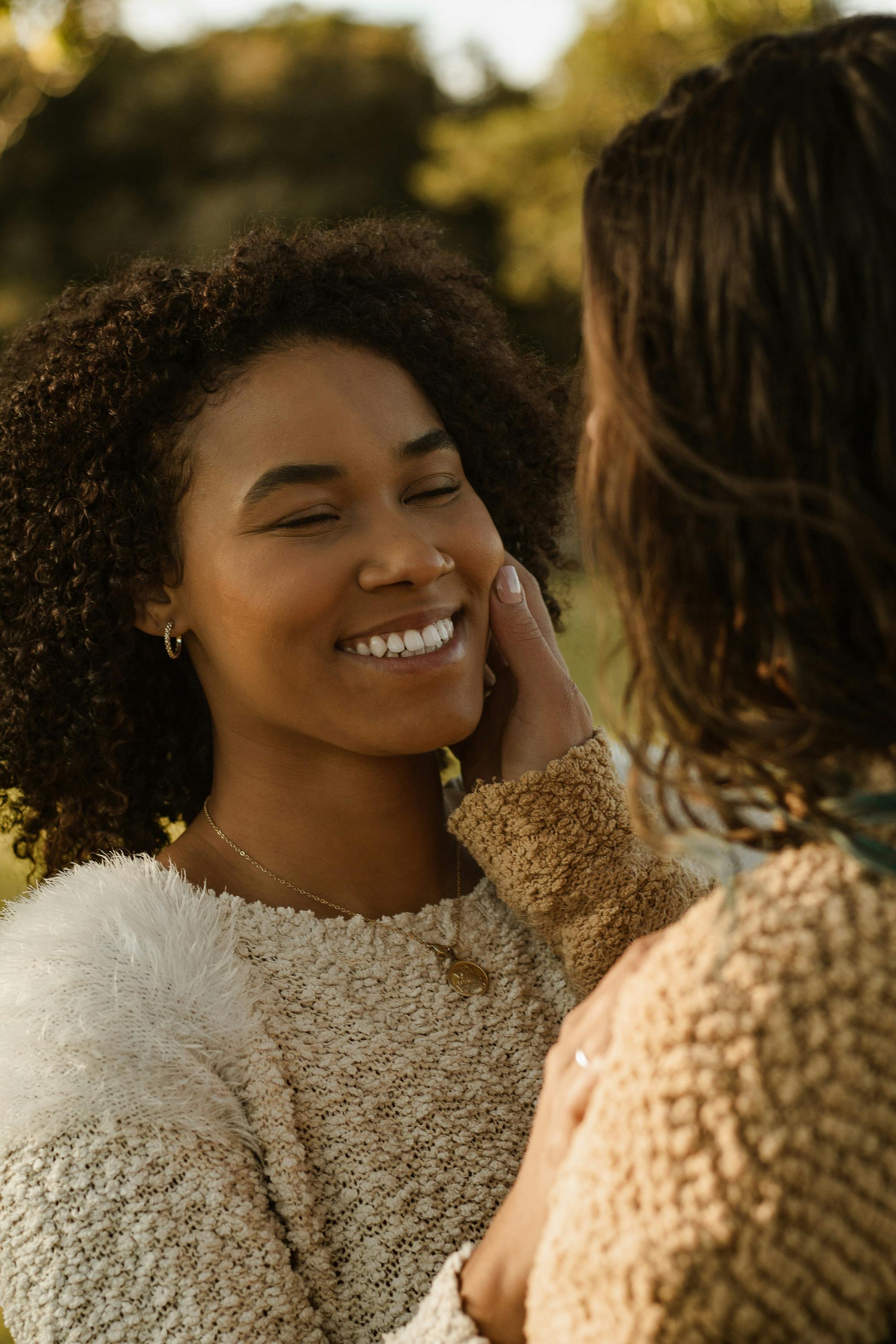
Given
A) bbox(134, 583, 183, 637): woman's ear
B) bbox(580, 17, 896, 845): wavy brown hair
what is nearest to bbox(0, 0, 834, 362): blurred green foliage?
bbox(134, 583, 183, 637): woman's ear

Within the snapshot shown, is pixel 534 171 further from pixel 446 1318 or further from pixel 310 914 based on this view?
pixel 446 1318

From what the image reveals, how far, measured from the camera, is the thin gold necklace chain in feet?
6.76

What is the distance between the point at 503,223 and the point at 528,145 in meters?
1.15

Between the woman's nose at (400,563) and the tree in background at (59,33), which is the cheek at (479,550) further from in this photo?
the tree in background at (59,33)

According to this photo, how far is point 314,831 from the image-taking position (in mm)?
2146

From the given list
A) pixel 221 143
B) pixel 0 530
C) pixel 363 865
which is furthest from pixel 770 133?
pixel 221 143

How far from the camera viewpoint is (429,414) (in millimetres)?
2227

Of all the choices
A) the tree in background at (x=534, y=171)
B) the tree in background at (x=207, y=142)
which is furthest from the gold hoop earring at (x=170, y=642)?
the tree in background at (x=207, y=142)

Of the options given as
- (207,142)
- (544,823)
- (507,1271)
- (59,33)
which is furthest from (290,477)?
(207,142)

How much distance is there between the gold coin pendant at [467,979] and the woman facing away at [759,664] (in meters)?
0.92

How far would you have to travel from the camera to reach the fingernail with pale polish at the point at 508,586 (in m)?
2.26

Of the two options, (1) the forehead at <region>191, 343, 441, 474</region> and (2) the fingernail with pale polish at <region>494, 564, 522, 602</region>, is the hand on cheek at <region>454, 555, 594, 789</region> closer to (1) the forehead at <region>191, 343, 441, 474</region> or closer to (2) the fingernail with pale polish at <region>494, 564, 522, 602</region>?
(2) the fingernail with pale polish at <region>494, 564, 522, 602</region>

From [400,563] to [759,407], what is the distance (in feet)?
3.43

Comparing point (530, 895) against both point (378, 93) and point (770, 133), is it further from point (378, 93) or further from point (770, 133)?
point (378, 93)
